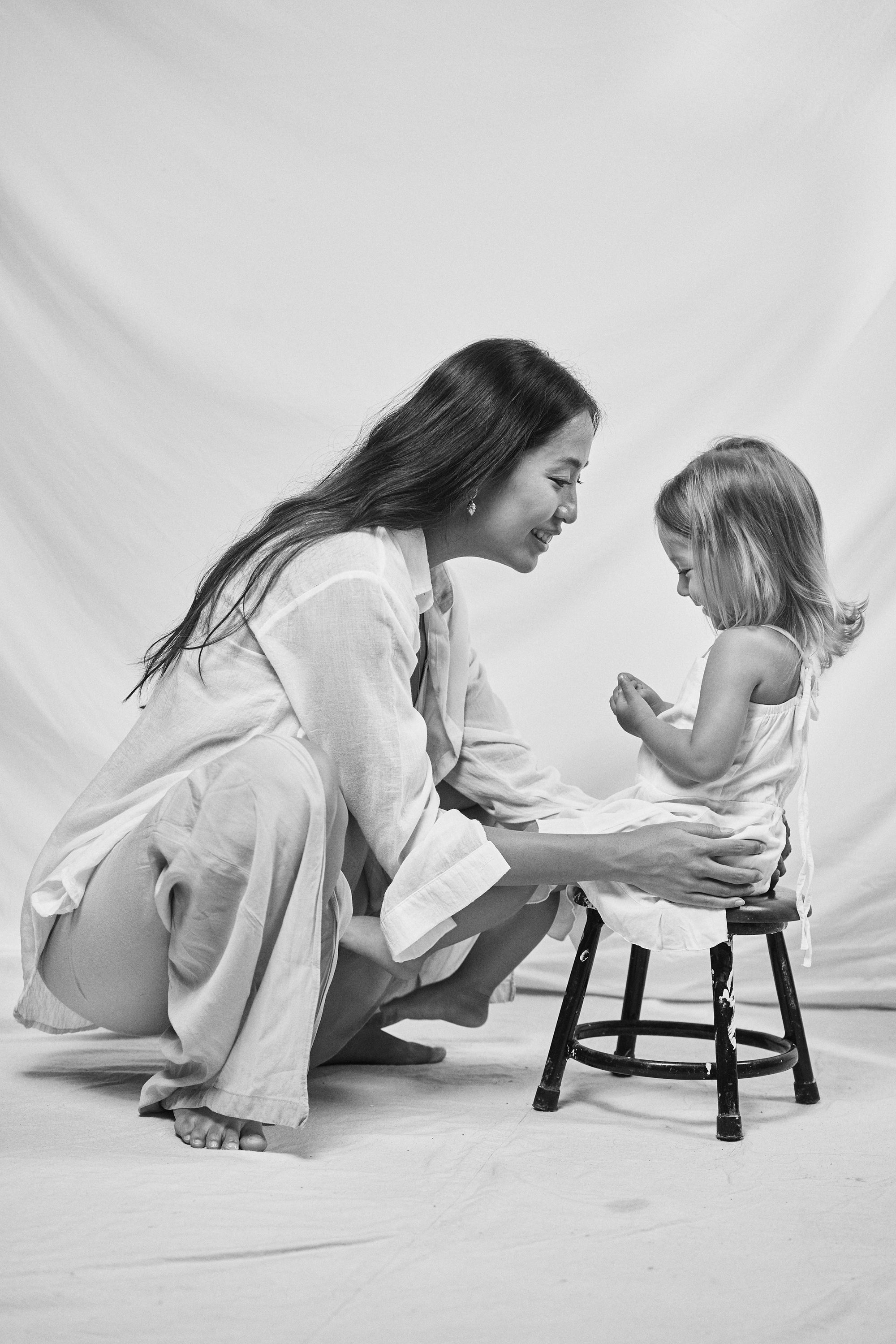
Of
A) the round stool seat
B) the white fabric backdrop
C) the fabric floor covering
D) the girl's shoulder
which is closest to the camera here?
the fabric floor covering

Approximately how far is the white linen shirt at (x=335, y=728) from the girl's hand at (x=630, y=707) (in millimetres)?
323

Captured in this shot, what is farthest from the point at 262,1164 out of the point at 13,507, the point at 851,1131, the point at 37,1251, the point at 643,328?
the point at 643,328

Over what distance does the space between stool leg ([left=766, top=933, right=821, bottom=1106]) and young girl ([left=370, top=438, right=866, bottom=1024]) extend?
5cm

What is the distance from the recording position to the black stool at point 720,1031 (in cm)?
177

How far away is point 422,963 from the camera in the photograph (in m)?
2.02

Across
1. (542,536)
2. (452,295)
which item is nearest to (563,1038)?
(542,536)

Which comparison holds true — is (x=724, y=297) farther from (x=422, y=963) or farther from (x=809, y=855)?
(x=422, y=963)

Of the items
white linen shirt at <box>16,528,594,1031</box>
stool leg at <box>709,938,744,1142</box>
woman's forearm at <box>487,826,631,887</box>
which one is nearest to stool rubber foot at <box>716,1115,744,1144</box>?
stool leg at <box>709,938,744,1142</box>

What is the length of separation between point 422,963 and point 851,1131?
63cm

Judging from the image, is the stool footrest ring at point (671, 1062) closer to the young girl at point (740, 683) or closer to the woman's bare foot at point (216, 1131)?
the young girl at point (740, 683)

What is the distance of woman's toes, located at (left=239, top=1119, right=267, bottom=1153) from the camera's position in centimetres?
160

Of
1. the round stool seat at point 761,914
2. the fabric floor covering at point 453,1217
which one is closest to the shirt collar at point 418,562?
the round stool seat at point 761,914

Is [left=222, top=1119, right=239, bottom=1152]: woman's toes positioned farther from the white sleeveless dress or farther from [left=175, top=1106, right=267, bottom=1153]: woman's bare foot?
the white sleeveless dress

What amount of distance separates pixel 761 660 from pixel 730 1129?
0.62 meters
